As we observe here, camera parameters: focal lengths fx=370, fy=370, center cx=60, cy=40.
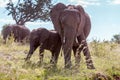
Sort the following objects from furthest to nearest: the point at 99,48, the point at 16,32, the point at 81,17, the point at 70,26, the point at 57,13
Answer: the point at 16,32 → the point at 99,48 → the point at 57,13 → the point at 81,17 → the point at 70,26

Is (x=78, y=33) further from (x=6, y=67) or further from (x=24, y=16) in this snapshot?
(x=24, y=16)

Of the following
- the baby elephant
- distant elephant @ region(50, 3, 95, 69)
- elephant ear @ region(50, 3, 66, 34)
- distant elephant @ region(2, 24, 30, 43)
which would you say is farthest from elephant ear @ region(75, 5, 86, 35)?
distant elephant @ region(2, 24, 30, 43)

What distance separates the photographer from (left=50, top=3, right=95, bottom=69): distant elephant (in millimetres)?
8008

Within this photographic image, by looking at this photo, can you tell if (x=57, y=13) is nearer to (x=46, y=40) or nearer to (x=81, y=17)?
(x=81, y=17)

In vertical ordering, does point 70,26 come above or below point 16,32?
above

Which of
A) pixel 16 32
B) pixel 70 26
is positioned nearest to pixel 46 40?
pixel 70 26

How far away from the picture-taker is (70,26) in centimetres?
805

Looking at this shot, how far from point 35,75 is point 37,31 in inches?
126

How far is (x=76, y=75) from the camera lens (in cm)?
680

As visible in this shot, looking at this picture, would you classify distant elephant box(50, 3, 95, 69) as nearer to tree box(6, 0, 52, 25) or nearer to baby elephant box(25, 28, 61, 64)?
baby elephant box(25, 28, 61, 64)

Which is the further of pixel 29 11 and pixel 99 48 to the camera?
pixel 29 11

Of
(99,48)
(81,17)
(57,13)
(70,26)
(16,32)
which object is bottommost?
→ (99,48)

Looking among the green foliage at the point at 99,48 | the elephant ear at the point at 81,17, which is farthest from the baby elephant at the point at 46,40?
the green foliage at the point at 99,48

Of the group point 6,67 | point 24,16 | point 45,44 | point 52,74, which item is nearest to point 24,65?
point 52,74
